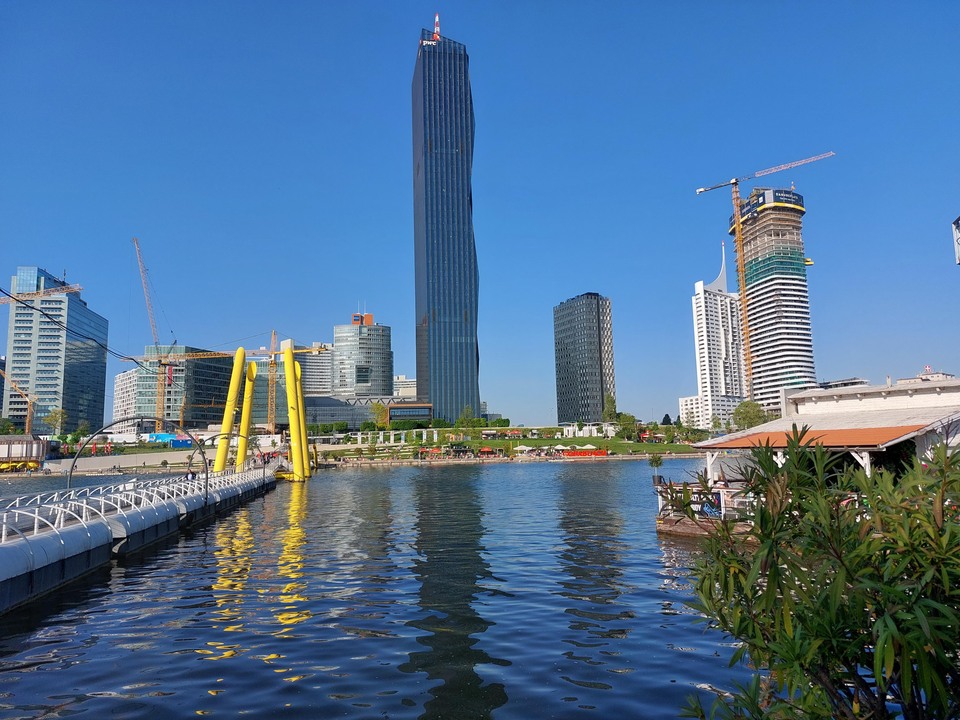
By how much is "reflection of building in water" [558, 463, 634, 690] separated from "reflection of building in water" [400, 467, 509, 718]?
205 centimetres

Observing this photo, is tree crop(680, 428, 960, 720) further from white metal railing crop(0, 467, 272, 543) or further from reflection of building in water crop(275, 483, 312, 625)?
white metal railing crop(0, 467, 272, 543)

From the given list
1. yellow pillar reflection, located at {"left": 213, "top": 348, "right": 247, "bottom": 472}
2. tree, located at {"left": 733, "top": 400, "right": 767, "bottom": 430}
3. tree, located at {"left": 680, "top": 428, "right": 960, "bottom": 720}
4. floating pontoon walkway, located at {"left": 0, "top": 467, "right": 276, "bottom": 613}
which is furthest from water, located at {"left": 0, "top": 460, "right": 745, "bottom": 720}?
tree, located at {"left": 733, "top": 400, "right": 767, "bottom": 430}

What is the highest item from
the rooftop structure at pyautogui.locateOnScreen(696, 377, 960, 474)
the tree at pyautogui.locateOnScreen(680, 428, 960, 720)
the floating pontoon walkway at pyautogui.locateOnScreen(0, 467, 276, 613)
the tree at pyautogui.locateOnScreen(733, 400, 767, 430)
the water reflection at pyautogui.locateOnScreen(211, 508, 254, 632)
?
the tree at pyautogui.locateOnScreen(733, 400, 767, 430)

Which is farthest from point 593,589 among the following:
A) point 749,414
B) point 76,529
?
point 749,414

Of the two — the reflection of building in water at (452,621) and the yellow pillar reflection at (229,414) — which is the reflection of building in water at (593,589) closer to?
the reflection of building in water at (452,621)

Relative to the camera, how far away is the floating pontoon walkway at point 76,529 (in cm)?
2102

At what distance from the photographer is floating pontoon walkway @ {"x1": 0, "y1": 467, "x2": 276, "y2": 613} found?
21.0 metres

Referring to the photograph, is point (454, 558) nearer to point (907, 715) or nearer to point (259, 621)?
point (259, 621)

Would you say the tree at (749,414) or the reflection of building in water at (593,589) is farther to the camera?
the tree at (749,414)

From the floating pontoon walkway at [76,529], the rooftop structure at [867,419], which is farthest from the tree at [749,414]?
the floating pontoon walkway at [76,529]

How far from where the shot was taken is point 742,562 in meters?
6.91

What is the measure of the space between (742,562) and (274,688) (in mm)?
10494

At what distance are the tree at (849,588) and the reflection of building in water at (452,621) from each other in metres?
6.76

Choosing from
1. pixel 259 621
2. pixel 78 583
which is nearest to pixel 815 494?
pixel 259 621
